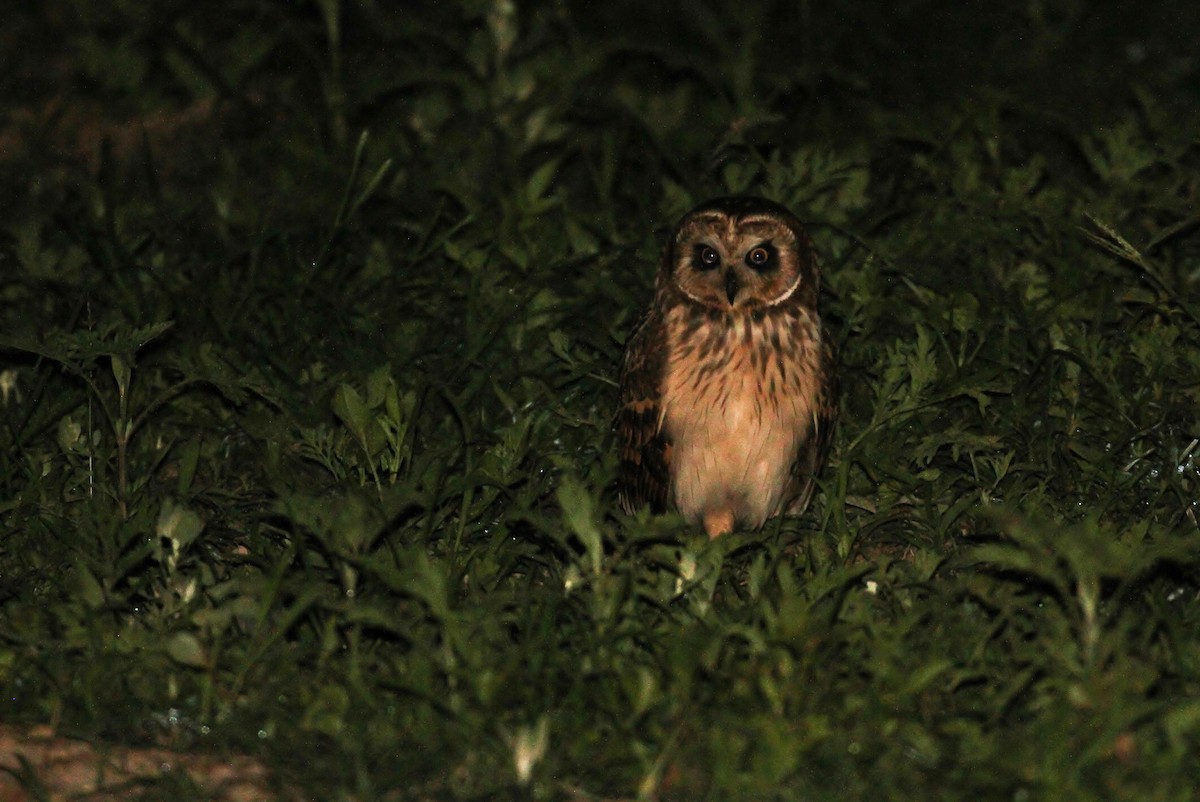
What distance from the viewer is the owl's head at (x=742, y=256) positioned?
4.88 metres

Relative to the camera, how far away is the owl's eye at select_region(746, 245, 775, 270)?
4.91 m

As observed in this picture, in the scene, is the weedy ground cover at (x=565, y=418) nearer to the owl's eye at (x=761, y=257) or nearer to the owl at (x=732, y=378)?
the owl at (x=732, y=378)

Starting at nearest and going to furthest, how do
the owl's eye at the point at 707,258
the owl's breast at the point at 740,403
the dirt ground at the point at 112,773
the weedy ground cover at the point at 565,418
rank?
the dirt ground at the point at 112,773 < the weedy ground cover at the point at 565,418 < the owl's breast at the point at 740,403 < the owl's eye at the point at 707,258

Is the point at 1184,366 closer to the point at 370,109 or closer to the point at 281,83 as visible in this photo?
the point at 370,109

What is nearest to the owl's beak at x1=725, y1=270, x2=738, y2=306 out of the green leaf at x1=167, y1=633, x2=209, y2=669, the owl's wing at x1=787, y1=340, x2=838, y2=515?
the owl's wing at x1=787, y1=340, x2=838, y2=515

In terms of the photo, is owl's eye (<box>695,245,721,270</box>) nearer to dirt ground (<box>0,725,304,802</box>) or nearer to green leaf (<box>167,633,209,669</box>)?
green leaf (<box>167,633,209,669</box>)

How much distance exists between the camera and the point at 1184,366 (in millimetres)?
5234

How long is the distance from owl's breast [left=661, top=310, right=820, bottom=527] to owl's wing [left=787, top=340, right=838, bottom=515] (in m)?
0.03

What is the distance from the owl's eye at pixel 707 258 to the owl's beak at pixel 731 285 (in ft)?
0.27

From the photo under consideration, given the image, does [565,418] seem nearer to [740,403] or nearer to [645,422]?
[645,422]

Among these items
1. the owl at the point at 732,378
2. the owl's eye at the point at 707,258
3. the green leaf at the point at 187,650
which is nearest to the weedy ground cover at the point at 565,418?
the green leaf at the point at 187,650

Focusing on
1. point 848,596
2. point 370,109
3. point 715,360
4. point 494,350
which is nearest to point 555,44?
point 370,109

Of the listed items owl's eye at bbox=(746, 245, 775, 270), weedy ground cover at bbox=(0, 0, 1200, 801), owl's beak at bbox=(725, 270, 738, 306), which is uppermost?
owl's eye at bbox=(746, 245, 775, 270)

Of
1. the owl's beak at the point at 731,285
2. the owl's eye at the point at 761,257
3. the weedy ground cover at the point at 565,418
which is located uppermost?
the owl's eye at the point at 761,257
